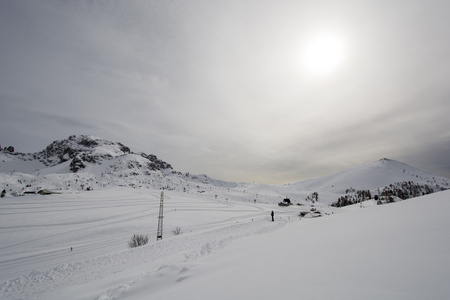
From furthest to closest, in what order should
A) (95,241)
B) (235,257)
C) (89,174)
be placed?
(89,174), (95,241), (235,257)

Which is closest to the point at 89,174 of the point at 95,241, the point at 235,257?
the point at 95,241

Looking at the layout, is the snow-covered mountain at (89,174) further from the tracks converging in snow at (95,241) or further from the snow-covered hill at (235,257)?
the snow-covered hill at (235,257)

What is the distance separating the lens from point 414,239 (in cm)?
365

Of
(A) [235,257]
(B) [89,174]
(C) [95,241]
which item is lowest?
(C) [95,241]

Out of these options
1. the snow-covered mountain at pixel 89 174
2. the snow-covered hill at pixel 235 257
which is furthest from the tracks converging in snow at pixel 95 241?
the snow-covered mountain at pixel 89 174

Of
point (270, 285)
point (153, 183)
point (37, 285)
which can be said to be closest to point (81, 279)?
point (37, 285)

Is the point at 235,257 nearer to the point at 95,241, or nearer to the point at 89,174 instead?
the point at 95,241

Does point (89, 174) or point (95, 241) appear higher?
point (89, 174)

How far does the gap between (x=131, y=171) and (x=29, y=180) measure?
40.6 metres

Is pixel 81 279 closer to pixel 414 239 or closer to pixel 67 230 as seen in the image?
pixel 414 239

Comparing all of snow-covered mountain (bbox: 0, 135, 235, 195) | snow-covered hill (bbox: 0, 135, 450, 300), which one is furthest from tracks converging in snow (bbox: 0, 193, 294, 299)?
snow-covered mountain (bbox: 0, 135, 235, 195)

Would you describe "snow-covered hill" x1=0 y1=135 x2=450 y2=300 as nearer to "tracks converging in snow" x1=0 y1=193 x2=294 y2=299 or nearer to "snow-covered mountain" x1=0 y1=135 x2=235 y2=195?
"tracks converging in snow" x1=0 y1=193 x2=294 y2=299

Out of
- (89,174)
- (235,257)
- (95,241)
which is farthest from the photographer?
(89,174)

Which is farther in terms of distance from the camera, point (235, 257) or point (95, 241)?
point (95, 241)
